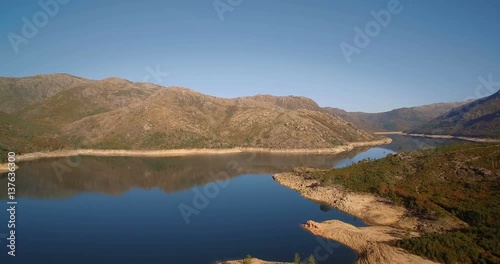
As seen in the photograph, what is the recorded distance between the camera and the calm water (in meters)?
44.3

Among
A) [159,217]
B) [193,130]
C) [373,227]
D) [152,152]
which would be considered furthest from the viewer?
[193,130]

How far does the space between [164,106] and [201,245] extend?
147458 mm

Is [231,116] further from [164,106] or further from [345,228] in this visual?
[345,228]

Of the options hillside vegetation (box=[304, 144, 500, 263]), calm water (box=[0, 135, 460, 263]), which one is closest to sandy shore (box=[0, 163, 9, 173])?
calm water (box=[0, 135, 460, 263])

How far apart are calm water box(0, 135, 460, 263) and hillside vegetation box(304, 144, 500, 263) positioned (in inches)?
393

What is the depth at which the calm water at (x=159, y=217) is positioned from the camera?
145 feet

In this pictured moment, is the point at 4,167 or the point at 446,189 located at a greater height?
the point at 4,167

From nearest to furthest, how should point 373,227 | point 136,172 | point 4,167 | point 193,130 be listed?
1. point 373,227
2. point 4,167
3. point 136,172
4. point 193,130

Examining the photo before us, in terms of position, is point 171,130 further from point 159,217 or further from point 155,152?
point 159,217

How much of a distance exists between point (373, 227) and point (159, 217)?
36.8 metres

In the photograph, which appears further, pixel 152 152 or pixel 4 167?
pixel 152 152

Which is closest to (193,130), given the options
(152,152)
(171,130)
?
(171,130)

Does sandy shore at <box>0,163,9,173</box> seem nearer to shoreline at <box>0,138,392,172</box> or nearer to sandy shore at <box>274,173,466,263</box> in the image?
shoreline at <box>0,138,392,172</box>

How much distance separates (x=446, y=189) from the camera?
61.1m
